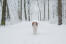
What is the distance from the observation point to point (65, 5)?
32000 millimetres

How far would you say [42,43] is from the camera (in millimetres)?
5266

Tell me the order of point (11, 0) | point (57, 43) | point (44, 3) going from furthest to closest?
1. point (44, 3)
2. point (11, 0)
3. point (57, 43)

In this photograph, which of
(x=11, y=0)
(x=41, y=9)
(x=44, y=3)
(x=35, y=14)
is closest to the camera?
(x=11, y=0)

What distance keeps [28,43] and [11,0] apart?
86.5 feet

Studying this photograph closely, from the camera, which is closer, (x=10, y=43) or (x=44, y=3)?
(x=10, y=43)

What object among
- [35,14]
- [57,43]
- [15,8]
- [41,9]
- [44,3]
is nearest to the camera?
[57,43]

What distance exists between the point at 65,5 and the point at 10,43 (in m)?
28.7

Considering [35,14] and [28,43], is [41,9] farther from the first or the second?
[28,43]

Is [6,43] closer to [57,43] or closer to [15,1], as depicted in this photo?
[57,43]

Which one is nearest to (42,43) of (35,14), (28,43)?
(28,43)

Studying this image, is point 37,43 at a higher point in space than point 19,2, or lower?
lower

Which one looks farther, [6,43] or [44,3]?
[44,3]

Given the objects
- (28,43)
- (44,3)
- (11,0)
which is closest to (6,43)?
(28,43)

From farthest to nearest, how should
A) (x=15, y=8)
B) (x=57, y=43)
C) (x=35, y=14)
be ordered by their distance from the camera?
1. (x=35, y=14)
2. (x=15, y=8)
3. (x=57, y=43)
